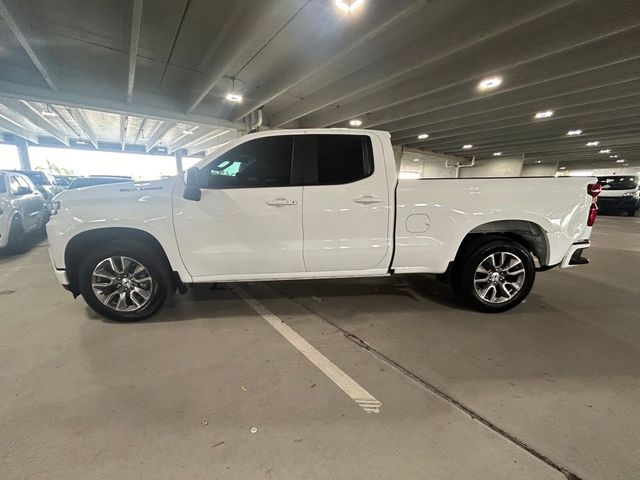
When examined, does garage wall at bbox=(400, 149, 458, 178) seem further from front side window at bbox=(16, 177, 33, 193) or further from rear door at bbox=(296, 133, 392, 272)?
front side window at bbox=(16, 177, 33, 193)

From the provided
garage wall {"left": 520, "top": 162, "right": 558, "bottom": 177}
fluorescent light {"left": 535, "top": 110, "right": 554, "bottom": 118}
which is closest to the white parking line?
fluorescent light {"left": 535, "top": 110, "right": 554, "bottom": 118}

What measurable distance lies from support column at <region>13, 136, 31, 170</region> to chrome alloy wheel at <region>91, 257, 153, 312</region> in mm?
24673

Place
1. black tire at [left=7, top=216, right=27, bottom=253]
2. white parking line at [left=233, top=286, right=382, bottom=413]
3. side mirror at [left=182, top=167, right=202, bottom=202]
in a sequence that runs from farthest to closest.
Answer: black tire at [left=7, top=216, right=27, bottom=253] → side mirror at [left=182, top=167, right=202, bottom=202] → white parking line at [left=233, top=286, right=382, bottom=413]

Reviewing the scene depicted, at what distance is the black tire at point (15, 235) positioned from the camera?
559 centimetres

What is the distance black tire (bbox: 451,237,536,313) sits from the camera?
3.02 metres

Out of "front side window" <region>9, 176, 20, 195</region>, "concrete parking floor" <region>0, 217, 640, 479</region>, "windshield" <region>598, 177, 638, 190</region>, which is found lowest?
"concrete parking floor" <region>0, 217, 640, 479</region>

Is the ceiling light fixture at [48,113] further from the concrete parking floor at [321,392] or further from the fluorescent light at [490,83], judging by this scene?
the fluorescent light at [490,83]

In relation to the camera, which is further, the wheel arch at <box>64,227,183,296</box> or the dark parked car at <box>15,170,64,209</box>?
the dark parked car at <box>15,170,64,209</box>

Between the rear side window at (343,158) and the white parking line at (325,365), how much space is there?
1534 mm

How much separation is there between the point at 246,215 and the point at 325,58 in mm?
4900

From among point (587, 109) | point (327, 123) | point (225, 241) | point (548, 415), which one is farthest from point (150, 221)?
point (587, 109)

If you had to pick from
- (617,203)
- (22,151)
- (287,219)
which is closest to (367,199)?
(287,219)

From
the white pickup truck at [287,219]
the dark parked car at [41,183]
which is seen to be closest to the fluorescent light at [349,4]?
the white pickup truck at [287,219]

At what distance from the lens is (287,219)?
278 cm
